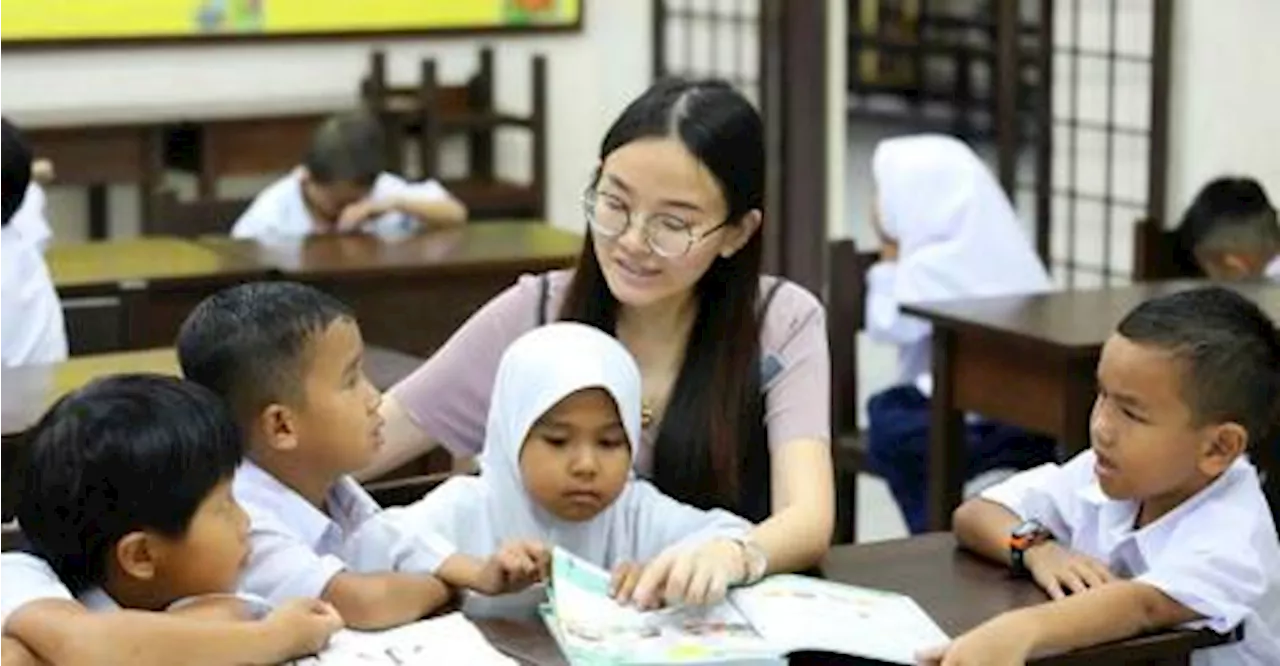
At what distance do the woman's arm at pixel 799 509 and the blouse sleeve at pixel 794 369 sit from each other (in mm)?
27

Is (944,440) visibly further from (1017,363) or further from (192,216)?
(192,216)

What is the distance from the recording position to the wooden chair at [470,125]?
791cm

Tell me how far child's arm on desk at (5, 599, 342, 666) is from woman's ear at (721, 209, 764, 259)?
35.0 inches

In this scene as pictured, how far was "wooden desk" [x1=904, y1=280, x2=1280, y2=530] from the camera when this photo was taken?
14.5 ft

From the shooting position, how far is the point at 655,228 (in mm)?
2875

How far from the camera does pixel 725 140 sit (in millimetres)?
2912

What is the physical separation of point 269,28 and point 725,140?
5.12m

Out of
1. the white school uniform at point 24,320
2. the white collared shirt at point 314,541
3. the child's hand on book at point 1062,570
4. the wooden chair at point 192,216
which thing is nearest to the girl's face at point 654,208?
the white collared shirt at point 314,541

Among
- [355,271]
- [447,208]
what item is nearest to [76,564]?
[355,271]

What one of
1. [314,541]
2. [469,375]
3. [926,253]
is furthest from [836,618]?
[926,253]

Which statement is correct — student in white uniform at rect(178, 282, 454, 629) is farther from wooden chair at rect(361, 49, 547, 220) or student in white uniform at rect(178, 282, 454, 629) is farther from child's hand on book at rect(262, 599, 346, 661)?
wooden chair at rect(361, 49, 547, 220)

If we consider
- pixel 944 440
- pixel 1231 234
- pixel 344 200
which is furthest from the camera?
pixel 344 200

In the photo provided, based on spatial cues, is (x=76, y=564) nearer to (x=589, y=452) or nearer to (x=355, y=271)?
(x=589, y=452)

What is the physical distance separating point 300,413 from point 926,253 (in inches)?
128
